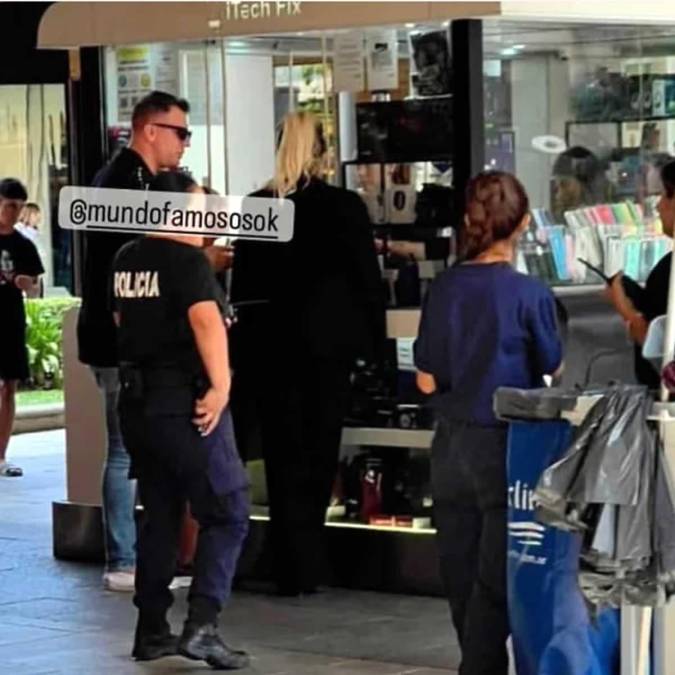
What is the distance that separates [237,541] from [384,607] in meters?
1.34

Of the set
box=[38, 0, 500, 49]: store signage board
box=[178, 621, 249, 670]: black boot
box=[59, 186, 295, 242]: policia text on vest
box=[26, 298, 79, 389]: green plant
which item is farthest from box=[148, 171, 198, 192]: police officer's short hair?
box=[26, 298, 79, 389]: green plant

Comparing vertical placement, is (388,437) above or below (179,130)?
below

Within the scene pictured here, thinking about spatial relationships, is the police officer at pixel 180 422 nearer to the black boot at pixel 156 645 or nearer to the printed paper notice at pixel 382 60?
the black boot at pixel 156 645

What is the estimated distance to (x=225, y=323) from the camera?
7.40 meters

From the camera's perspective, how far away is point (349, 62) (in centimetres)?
905

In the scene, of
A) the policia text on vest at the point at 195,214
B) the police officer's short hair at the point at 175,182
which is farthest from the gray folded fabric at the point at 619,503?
the policia text on vest at the point at 195,214

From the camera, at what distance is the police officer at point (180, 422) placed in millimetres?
7262

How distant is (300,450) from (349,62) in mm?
1786

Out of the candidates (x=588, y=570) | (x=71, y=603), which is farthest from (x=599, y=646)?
(x=71, y=603)

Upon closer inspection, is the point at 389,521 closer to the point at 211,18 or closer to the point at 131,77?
the point at 211,18

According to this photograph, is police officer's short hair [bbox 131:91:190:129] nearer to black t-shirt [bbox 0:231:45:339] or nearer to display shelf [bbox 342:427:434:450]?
display shelf [bbox 342:427:434:450]

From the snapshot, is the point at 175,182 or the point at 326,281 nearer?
the point at 175,182

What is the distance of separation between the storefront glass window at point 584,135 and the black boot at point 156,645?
238cm

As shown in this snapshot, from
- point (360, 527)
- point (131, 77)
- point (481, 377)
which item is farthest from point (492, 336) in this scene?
point (131, 77)
